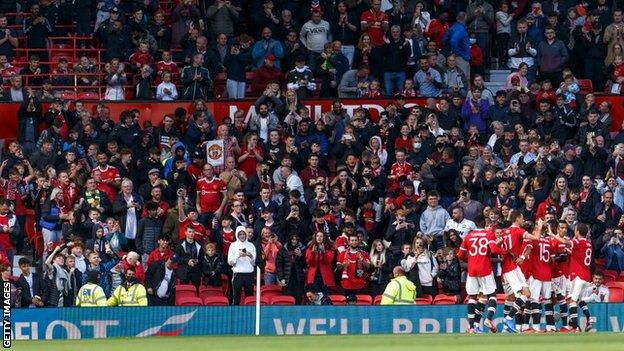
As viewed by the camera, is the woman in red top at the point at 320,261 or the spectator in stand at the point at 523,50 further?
the spectator in stand at the point at 523,50

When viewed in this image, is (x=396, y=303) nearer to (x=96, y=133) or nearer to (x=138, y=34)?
(x=96, y=133)

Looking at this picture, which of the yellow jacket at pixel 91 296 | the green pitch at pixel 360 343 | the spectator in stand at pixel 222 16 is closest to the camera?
the green pitch at pixel 360 343

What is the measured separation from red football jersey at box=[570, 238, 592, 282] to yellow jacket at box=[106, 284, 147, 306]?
6.94 m

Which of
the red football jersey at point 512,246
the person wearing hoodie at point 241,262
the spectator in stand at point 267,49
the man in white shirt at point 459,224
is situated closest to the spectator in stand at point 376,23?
the spectator in stand at point 267,49

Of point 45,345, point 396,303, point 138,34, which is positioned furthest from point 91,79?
point 45,345

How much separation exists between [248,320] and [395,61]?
28.9 feet

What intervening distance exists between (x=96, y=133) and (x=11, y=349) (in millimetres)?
10504

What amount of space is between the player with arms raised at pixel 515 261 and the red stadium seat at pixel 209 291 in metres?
5.57

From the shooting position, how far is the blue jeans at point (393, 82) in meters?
35.5

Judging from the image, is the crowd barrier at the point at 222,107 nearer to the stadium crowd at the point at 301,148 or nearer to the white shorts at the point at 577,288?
the stadium crowd at the point at 301,148

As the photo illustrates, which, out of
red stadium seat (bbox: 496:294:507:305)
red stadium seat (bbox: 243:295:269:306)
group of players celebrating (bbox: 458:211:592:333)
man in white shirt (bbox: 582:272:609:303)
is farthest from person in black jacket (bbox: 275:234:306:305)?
man in white shirt (bbox: 582:272:609:303)

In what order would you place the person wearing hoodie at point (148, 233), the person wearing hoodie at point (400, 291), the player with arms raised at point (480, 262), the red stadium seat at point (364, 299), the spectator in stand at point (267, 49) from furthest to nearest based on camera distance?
the spectator in stand at point (267, 49), the person wearing hoodie at point (148, 233), the red stadium seat at point (364, 299), the person wearing hoodie at point (400, 291), the player with arms raised at point (480, 262)

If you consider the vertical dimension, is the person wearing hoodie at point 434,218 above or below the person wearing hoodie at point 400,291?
above

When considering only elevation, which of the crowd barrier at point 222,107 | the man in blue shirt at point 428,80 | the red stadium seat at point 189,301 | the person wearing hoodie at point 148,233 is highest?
the man in blue shirt at point 428,80
